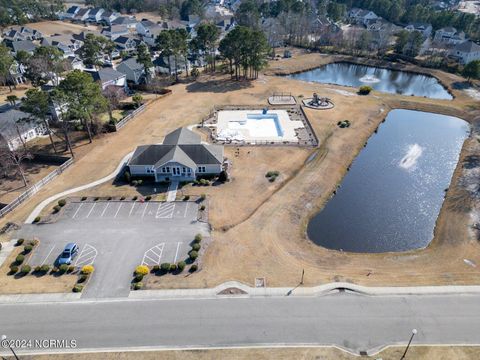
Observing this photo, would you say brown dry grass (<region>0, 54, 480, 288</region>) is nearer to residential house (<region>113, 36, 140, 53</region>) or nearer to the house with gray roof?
the house with gray roof

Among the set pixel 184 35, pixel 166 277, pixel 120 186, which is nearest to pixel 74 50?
pixel 184 35

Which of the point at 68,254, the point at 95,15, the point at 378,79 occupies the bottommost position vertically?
the point at 68,254

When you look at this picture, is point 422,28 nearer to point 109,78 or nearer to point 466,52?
point 466,52

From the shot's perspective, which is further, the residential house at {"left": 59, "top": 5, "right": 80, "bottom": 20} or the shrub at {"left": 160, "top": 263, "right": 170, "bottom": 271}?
the residential house at {"left": 59, "top": 5, "right": 80, "bottom": 20}

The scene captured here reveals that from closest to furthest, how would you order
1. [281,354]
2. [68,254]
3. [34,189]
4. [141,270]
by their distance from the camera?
1. [281,354]
2. [141,270]
3. [68,254]
4. [34,189]

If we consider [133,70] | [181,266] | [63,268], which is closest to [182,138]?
[181,266]

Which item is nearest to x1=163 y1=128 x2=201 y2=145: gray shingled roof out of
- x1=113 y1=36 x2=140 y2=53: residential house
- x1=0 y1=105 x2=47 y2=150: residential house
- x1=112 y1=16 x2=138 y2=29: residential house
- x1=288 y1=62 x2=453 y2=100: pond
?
x1=0 y1=105 x2=47 y2=150: residential house

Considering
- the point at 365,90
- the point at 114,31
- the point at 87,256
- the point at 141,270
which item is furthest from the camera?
the point at 114,31
